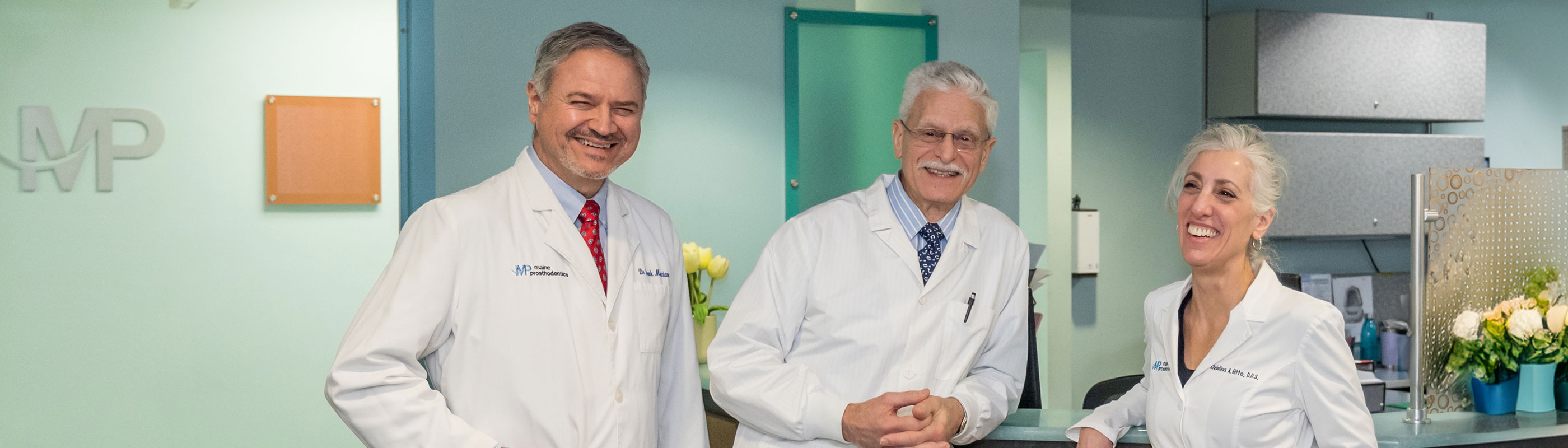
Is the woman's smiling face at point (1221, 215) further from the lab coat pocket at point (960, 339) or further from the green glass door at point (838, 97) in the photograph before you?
the green glass door at point (838, 97)

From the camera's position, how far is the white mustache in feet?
6.45

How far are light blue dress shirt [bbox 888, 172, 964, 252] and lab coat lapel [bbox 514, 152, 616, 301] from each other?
0.64m

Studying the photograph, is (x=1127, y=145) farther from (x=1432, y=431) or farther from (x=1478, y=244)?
(x=1432, y=431)

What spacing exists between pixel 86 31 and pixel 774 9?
193 cm

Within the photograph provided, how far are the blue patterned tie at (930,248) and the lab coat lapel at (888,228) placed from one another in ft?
0.06

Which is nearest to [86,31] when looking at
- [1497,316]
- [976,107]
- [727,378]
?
[727,378]

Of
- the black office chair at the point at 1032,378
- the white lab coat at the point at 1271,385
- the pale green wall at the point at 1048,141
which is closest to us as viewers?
the white lab coat at the point at 1271,385

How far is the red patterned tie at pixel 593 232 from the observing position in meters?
1.72

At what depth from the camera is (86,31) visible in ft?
9.46

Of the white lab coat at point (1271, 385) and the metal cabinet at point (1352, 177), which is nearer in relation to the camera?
the white lab coat at point (1271, 385)

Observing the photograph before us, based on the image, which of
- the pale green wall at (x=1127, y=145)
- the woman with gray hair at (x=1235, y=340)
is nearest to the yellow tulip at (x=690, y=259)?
the woman with gray hair at (x=1235, y=340)

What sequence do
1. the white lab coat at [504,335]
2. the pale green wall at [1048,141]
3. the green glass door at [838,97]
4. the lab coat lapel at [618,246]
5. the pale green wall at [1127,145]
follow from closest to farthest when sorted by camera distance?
the white lab coat at [504,335]
the lab coat lapel at [618,246]
the green glass door at [838,97]
the pale green wall at [1048,141]
the pale green wall at [1127,145]

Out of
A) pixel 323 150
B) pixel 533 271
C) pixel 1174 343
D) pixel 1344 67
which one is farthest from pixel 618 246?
pixel 1344 67

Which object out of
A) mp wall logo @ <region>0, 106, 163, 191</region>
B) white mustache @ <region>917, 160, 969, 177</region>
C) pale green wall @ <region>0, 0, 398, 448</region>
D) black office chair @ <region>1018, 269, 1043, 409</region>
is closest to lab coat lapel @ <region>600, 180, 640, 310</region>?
white mustache @ <region>917, 160, 969, 177</region>
